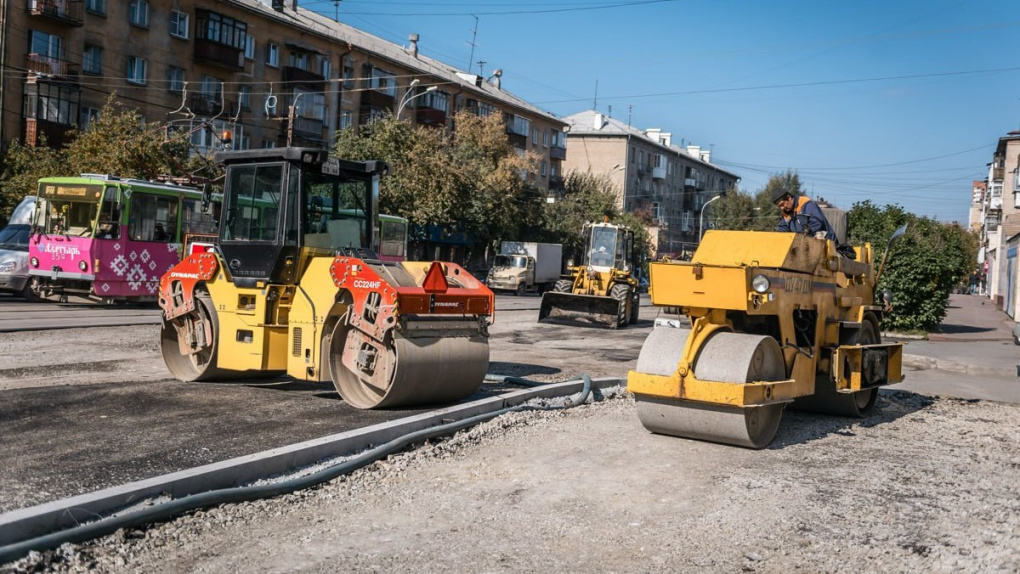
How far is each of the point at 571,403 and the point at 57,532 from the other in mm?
6541

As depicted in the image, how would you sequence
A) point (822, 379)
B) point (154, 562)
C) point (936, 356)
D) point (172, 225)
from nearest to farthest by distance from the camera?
point (154, 562), point (822, 379), point (936, 356), point (172, 225)

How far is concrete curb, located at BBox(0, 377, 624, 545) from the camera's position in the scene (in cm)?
521

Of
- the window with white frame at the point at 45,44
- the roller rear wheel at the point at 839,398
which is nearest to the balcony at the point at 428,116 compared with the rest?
the window with white frame at the point at 45,44

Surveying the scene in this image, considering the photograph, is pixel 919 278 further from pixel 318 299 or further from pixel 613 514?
pixel 613 514

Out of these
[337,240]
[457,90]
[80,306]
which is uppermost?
[457,90]

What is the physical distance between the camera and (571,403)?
10922 mm

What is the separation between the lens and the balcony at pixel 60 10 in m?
35.2

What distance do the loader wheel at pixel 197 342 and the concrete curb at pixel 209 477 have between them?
3.18 meters

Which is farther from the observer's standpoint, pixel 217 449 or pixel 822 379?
pixel 822 379

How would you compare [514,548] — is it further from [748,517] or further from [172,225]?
[172,225]

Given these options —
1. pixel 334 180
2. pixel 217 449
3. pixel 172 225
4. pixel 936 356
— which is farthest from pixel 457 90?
pixel 217 449

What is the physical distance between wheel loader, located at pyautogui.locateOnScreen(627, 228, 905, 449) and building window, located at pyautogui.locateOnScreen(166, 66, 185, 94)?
3756 centimetres

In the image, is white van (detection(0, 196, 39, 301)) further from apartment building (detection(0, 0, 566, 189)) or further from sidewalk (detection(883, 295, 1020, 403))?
sidewalk (detection(883, 295, 1020, 403))

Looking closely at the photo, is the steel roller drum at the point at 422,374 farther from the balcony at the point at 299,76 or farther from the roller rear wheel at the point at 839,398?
the balcony at the point at 299,76
